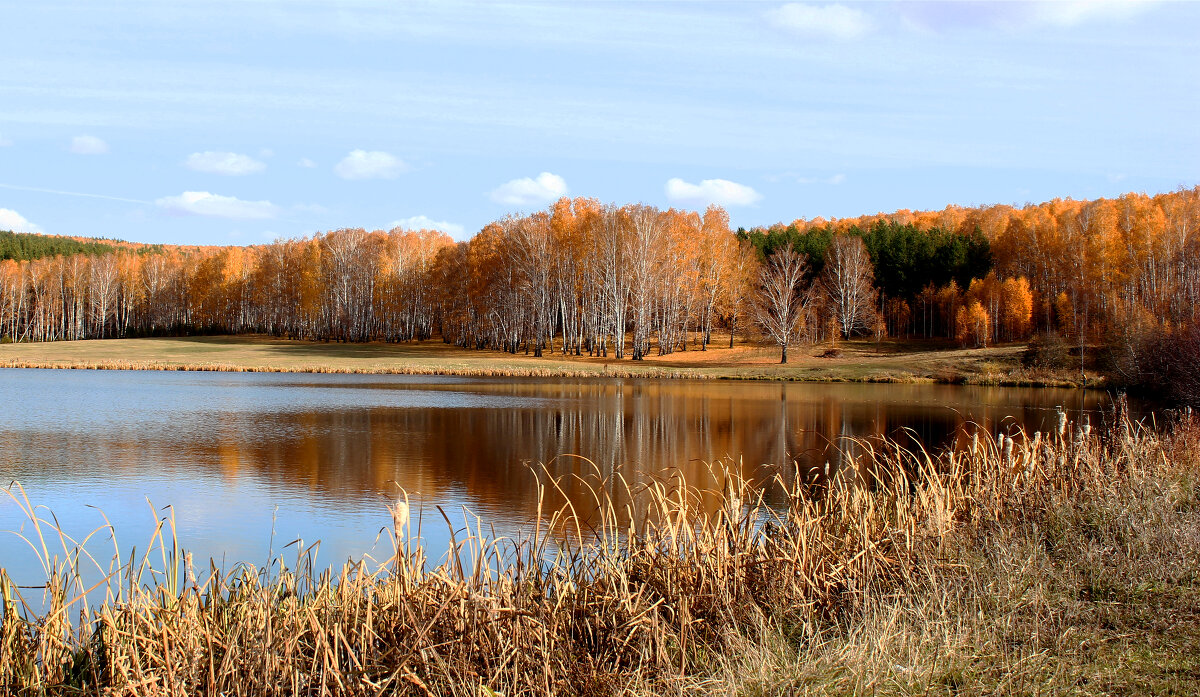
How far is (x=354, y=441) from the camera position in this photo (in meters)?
19.4

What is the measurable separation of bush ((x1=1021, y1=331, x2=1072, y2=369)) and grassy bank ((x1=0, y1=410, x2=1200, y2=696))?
4303cm

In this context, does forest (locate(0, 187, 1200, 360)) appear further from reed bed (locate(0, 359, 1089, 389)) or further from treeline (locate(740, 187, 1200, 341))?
reed bed (locate(0, 359, 1089, 389))

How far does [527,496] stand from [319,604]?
320 inches

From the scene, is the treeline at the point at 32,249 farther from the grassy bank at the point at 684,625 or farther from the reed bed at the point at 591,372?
the grassy bank at the point at 684,625

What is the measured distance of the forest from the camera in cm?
5534

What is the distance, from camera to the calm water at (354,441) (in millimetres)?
11188

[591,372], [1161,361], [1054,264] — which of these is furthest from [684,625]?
[1054,264]

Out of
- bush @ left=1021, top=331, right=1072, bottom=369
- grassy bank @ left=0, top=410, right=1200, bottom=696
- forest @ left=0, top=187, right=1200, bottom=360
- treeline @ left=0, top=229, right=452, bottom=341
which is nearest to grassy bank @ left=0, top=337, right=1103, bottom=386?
bush @ left=1021, top=331, right=1072, bottom=369

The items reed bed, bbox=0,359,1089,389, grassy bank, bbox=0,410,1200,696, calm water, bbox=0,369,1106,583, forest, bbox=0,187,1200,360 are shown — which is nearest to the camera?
grassy bank, bbox=0,410,1200,696

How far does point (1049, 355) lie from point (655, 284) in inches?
936

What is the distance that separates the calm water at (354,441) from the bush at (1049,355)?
6.17 meters

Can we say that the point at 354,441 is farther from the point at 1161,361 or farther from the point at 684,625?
the point at 1161,361

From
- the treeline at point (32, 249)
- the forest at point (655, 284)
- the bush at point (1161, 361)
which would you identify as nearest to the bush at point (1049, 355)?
the bush at point (1161, 361)

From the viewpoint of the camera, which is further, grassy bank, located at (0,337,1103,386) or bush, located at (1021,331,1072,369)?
grassy bank, located at (0,337,1103,386)
